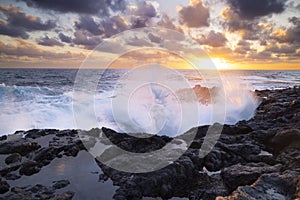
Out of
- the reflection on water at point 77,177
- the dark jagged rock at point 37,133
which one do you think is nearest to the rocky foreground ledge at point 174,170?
the reflection on water at point 77,177

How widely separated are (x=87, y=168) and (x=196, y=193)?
3.51 m

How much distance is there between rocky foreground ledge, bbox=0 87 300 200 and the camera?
4820mm

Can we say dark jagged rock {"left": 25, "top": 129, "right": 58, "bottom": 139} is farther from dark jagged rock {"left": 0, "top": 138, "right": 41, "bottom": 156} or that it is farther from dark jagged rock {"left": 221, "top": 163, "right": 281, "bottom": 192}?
dark jagged rock {"left": 221, "top": 163, "right": 281, "bottom": 192}

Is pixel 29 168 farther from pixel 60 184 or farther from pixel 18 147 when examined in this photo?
pixel 18 147

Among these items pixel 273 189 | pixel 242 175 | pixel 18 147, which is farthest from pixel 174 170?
pixel 18 147

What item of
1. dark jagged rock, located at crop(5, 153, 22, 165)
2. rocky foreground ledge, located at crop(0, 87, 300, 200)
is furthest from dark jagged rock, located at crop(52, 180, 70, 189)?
dark jagged rock, located at crop(5, 153, 22, 165)

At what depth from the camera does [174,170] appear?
550 cm

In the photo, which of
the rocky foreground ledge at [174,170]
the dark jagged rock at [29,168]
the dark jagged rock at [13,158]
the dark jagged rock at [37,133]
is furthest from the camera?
the dark jagged rock at [37,133]

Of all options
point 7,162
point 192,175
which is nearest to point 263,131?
point 192,175

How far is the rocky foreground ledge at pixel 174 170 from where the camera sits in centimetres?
482

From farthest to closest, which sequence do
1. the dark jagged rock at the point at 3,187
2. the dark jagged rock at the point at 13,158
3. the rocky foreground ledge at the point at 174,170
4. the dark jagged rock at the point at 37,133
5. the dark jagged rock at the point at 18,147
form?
the dark jagged rock at the point at 37,133 < the dark jagged rock at the point at 18,147 < the dark jagged rock at the point at 13,158 < the dark jagged rock at the point at 3,187 < the rocky foreground ledge at the point at 174,170

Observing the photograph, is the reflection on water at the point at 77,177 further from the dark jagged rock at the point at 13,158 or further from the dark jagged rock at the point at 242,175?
the dark jagged rock at the point at 242,175

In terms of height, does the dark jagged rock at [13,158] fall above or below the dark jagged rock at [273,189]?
below

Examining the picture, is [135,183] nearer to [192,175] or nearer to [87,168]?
[192,175]
